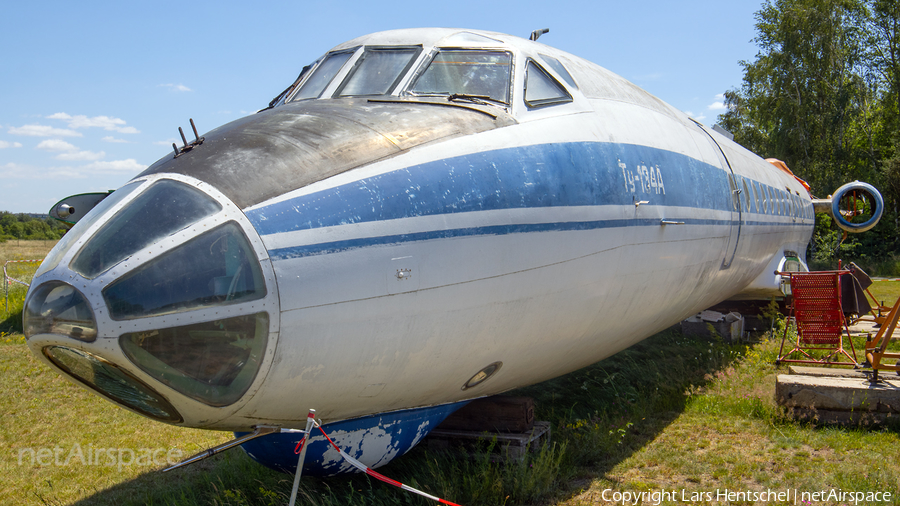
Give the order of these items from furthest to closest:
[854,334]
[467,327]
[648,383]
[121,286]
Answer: [854,334], [648,383], [467,327], [121,286]

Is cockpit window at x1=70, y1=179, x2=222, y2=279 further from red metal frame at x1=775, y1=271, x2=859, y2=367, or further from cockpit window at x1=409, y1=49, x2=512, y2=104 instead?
red metal frame at x1=775, y1=271, x2=859, y2=367

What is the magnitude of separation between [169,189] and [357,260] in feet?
3.12

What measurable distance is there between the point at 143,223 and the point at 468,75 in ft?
8.31

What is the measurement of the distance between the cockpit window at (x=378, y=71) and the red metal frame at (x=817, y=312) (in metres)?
6.66

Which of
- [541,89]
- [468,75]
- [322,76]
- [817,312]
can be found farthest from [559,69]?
[817,312]

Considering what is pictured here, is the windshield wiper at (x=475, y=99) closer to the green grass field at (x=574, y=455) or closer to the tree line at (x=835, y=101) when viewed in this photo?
the green grass field at (x=574, y=455)

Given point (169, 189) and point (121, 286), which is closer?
point (121, 286)

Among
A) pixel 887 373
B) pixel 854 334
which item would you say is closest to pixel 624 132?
pixel 887 373

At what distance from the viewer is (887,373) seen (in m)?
7.19

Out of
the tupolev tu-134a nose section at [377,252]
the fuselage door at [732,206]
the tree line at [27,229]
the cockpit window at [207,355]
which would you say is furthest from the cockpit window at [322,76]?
the tree line at [27,229]

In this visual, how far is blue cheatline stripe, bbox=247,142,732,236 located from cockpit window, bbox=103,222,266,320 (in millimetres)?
163

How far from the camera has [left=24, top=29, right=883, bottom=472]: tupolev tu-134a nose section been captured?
2805 millimetres

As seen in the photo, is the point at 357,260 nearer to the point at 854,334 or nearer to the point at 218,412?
the point at 218,412

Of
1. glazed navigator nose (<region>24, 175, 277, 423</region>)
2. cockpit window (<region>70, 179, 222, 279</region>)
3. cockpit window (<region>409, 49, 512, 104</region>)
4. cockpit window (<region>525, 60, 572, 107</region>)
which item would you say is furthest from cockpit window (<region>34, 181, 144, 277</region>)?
cockpit window (<region>525, 60, 572, 107</region>)
